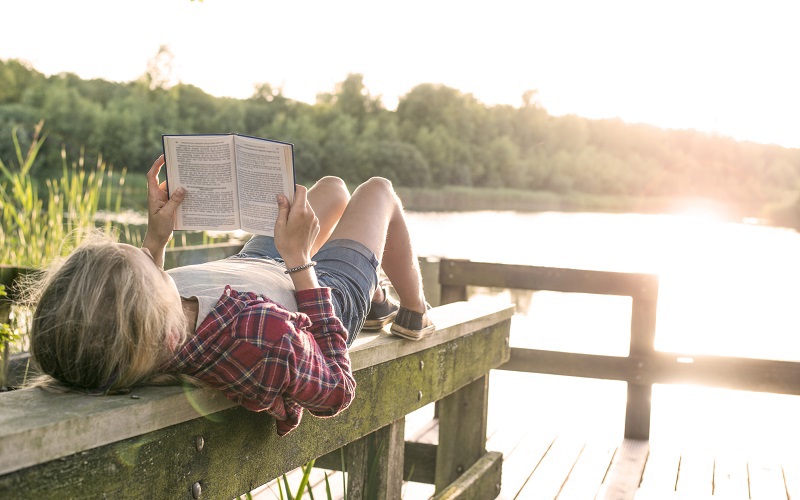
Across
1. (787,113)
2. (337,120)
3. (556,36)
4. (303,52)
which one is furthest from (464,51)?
(787,113)

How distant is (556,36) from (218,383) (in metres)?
45.7

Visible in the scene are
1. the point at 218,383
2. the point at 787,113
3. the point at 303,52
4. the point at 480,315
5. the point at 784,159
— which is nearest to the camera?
the point at 218,383

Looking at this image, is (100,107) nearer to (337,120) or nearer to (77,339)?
(337,120)

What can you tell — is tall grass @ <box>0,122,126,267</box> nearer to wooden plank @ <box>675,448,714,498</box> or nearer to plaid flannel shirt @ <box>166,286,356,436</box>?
plaid flannel shirt @ <box>166,286,356,436</box>

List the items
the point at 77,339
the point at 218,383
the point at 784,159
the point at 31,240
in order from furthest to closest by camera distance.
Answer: the point at 784,159
the point at 31,240
the point at 218,383
the point at 77,339

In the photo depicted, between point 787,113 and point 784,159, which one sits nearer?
point 784,159

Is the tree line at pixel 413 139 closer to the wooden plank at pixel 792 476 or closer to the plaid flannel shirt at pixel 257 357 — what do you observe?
the wooden plank at pixel 792 476

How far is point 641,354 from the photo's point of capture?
3.78 meters

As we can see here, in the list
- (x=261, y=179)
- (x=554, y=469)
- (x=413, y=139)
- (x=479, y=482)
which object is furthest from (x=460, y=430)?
(x=413, y=139)

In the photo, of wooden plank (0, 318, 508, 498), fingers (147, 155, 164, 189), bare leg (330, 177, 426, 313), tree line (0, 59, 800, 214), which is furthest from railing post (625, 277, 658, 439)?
tree line (0, 59, 800, 214)

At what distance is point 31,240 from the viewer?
3498 mm

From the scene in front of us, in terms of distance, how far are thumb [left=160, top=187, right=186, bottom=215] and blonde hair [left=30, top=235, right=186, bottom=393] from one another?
1.06 ft

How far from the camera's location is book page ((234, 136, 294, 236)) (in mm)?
1666

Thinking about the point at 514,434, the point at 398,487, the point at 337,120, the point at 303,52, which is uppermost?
the point at 303,52
